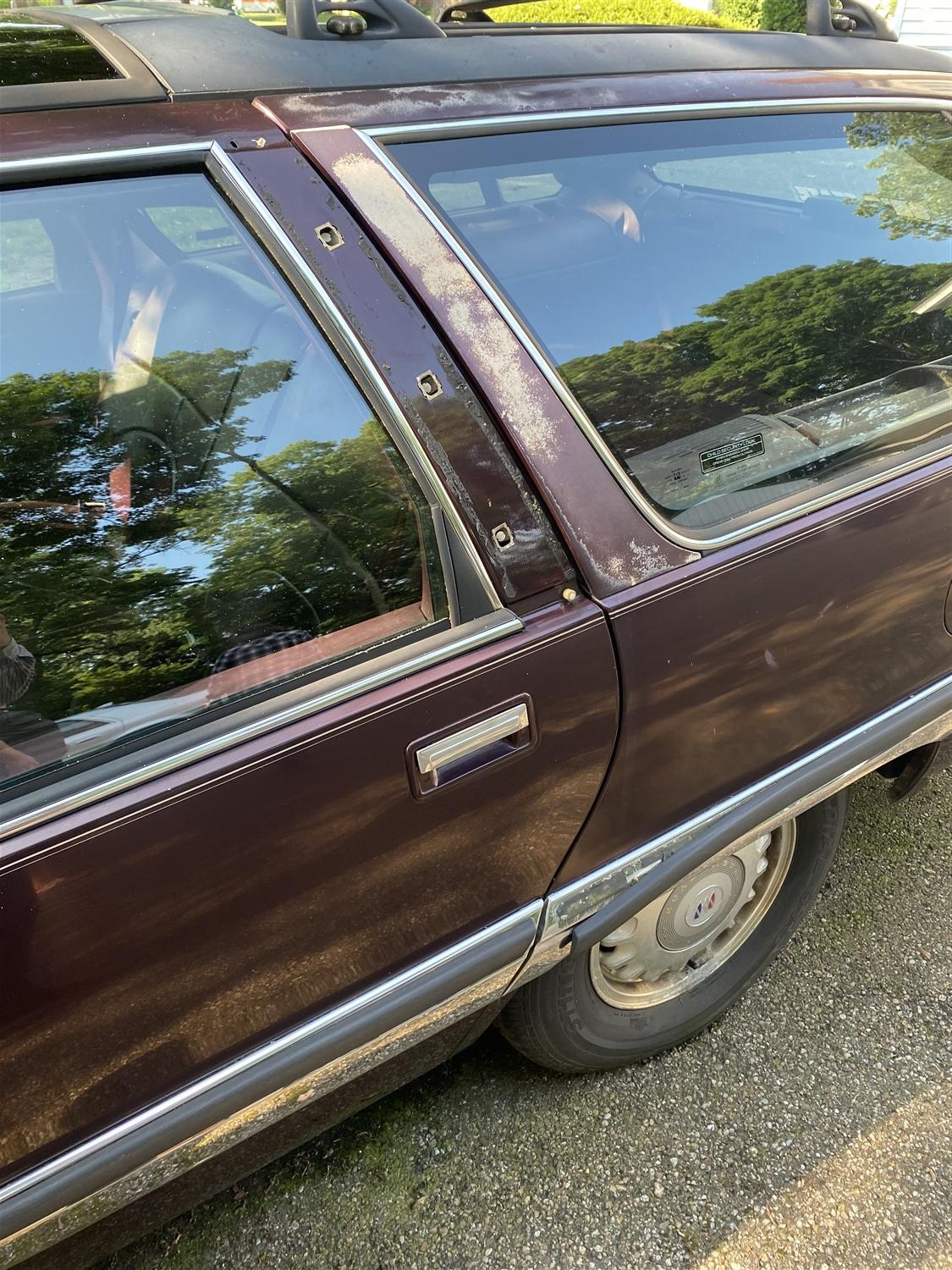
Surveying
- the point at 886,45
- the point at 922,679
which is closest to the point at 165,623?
the point at 922,679

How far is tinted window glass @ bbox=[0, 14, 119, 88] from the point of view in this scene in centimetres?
120

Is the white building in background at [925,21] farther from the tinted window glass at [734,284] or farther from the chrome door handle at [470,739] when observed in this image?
the chrome door handle at [470,739]

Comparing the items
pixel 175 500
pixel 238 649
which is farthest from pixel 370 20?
pixel 238 649

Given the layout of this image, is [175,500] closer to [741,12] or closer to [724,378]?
[724,378]

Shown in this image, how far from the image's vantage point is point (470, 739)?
1.25 m

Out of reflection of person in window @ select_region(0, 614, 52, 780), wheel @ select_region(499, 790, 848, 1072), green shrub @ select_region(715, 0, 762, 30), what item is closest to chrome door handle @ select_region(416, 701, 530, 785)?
reflection of person in window @ select_region(0, 614, 52, 780)

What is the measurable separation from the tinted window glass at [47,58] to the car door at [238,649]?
0.19 meters

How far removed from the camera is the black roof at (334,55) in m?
1.20

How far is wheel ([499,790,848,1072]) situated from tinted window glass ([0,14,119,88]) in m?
1.51

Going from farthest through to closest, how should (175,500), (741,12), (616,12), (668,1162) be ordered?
1. (741,12)
2. (616,12)
3. (668,1162)
4. (175,500)

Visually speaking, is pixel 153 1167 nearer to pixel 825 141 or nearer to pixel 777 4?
pixel 825 141

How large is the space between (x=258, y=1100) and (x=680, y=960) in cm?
101

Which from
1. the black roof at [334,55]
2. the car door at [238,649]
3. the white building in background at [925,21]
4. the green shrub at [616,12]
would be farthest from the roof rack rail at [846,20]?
the white building in background at [925,21]

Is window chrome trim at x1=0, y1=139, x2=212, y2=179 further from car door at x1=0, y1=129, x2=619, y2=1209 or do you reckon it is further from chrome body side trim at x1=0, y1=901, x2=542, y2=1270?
chrome body side trim at x1=0, y1=901, x2=542, y2=1270
